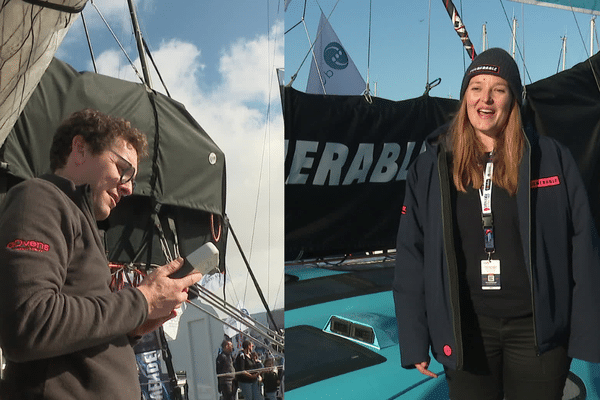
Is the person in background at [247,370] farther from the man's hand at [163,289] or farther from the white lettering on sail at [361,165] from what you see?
the man's hand at [163,289]

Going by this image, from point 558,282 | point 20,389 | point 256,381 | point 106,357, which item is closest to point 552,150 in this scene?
point 558,282

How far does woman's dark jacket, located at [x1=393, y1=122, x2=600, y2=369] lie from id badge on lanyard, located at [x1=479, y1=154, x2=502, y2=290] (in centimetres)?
8

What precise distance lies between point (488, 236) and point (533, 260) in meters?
0.14

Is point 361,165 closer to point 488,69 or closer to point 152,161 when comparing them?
point 152,161

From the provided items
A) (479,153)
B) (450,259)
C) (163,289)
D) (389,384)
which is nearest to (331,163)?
(389,384)

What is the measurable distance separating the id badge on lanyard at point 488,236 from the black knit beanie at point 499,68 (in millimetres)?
258

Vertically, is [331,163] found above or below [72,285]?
above

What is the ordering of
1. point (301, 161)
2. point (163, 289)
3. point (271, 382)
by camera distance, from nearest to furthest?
point (163, 289) < point (301, 161) < point (271, 382)

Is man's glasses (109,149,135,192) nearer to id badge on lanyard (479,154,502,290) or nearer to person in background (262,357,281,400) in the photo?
id badge on lanyard (479,154,502,290)

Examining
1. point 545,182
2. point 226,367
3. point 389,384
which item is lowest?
point 226,367

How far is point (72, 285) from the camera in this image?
0.98 metres

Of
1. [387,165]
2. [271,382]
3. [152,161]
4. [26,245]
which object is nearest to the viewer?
[26,245]

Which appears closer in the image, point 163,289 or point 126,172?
point 163,289

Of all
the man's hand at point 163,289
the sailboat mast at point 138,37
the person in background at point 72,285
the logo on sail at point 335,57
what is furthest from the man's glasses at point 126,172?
the logo on sail at point 335,57
